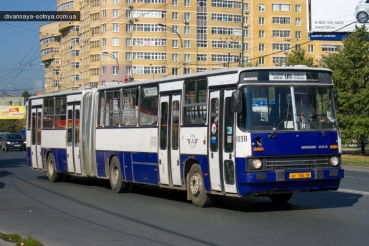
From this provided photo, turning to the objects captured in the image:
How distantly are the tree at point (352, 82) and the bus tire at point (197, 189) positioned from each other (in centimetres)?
2822

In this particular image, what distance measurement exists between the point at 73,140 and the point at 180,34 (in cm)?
7285

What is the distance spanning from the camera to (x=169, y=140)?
16656 mm

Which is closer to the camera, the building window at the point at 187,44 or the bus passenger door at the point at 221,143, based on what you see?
the bus passenger door at the point at 221,143

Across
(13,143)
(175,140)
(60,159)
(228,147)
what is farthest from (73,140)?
(13,143)

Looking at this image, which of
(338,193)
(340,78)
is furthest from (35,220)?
(340,78)

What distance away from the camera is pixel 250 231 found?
38.7ft

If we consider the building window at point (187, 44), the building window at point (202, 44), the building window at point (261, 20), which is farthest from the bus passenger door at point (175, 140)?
the building window at point (261, 20)

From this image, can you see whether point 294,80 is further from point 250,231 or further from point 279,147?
point 250,231

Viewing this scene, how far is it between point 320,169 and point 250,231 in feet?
9.47

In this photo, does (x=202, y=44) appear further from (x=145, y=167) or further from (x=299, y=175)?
(x=299, y=175)

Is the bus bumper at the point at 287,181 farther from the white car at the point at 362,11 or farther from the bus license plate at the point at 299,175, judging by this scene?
the white car at the point at 362,11

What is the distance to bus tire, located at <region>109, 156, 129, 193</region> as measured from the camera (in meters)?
19.5

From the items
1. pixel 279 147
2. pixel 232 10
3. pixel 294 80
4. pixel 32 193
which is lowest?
pixel 32 193

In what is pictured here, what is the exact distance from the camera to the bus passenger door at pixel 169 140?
53.6ft
